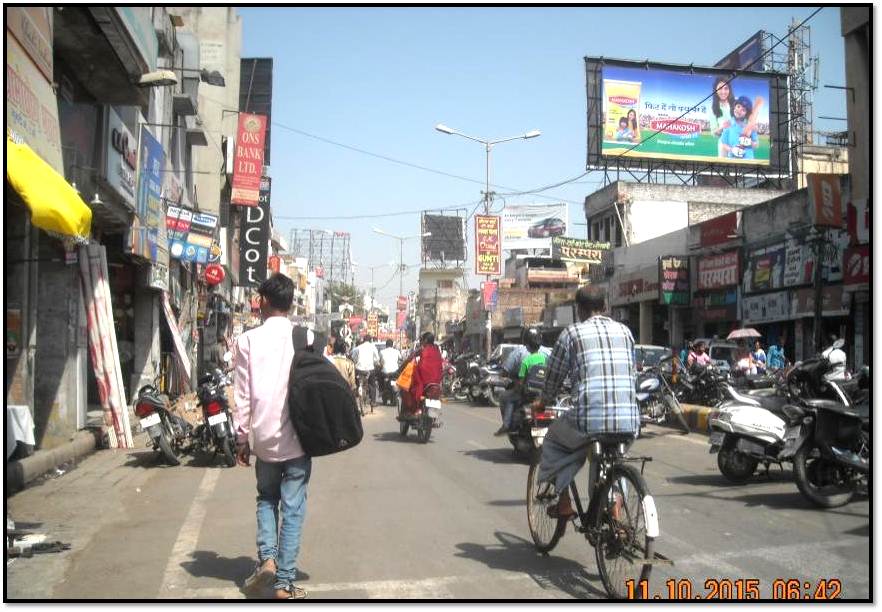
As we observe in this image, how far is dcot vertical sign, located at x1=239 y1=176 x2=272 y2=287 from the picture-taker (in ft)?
107

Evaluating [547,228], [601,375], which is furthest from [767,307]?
[547,228]

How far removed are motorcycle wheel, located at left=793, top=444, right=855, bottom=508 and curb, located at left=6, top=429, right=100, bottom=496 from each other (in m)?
5.65

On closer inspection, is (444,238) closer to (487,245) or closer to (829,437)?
(487,245)

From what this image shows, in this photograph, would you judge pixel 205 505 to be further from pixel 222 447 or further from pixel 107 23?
pixel 107 23

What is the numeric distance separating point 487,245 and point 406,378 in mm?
21773

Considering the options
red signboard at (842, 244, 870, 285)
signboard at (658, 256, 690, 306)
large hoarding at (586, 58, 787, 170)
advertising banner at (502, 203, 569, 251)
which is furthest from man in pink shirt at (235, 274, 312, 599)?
advertising banner at (502, 203, 569, 251)

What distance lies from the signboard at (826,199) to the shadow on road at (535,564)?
7.51 ft

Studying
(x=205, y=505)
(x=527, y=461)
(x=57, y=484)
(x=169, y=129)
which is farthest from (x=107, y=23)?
(x=169, y=129)

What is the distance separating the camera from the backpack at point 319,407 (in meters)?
4.38

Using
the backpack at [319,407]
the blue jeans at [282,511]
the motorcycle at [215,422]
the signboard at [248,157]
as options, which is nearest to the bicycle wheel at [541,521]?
the backpack at [319,407]

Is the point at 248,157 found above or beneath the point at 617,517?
above

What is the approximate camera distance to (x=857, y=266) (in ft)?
10.5

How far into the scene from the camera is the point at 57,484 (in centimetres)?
842

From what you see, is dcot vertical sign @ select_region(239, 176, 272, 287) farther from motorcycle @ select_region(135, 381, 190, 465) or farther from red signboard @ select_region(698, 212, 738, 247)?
motorcycle @ select_region(135, 381, 190, 465)
